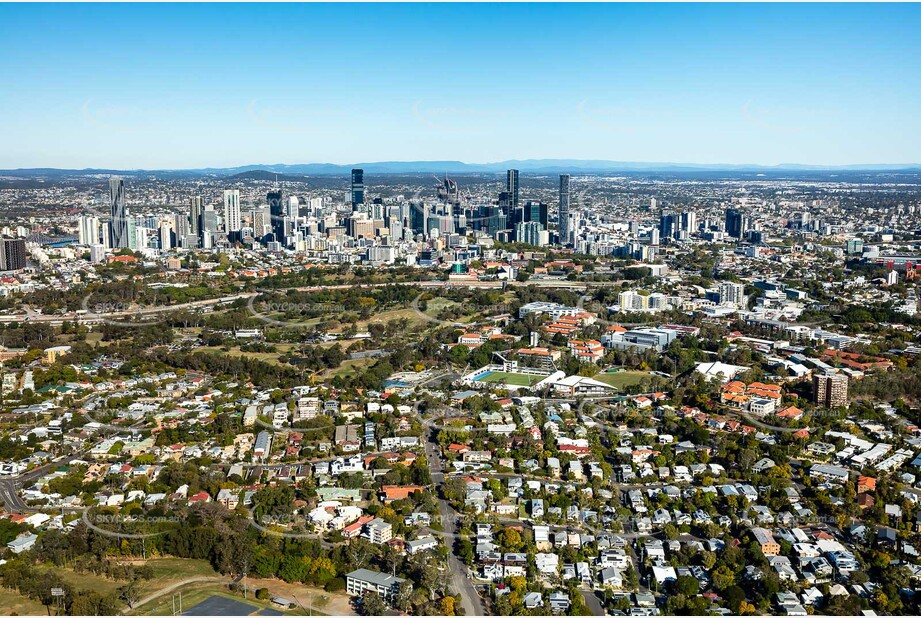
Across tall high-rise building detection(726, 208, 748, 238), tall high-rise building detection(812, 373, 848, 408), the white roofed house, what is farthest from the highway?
tall high-rise building detection(726, 208, 748, 238)

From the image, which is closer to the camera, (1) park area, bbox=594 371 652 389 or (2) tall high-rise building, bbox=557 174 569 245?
(1) park area, bbox=594 371 652 389

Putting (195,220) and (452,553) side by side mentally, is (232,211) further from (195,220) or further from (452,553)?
(452,553)

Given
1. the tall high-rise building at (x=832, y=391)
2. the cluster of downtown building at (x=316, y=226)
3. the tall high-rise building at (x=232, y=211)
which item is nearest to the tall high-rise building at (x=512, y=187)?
the cluster of downtown building at (x=316, y=226)

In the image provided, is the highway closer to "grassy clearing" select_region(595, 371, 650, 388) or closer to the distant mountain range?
"grassy clearing" select_region(595, 371, 650, 388)

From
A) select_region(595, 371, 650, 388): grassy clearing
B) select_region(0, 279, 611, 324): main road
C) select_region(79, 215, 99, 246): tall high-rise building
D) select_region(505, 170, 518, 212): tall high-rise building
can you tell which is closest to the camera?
select_region(595, 371, 650, 388): grassy clearing

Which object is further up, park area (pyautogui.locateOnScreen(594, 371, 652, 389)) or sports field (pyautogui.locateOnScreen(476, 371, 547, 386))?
sports field (pyautogui.locateOnScreen(476, 371, 547, 386))

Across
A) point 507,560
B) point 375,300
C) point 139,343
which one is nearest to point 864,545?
point 507,560

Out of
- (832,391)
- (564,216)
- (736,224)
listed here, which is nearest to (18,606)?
(832,391)

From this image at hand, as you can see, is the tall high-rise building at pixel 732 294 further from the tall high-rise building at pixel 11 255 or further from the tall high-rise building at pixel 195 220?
the tall high-rise building at pixel 11 255
